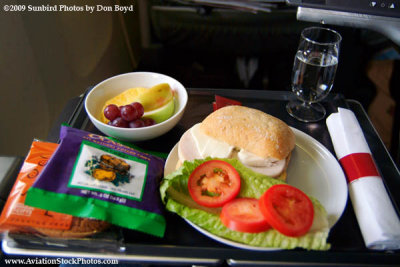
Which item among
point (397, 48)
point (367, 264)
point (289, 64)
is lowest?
point (289, 64)

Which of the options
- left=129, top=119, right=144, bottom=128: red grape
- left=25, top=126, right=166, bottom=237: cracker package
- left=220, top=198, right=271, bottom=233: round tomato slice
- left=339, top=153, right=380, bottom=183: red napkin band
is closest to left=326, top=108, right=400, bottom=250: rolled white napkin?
left=339, top=153, right=380, bottom=183: red napkin band

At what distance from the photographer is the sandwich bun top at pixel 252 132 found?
100cm

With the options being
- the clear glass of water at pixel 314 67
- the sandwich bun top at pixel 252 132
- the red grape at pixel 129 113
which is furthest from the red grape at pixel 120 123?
the clear glass of water at pixel 314 67

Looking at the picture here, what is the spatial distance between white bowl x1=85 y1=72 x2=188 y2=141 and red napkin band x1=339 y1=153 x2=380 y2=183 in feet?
1.90

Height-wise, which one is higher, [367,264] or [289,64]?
[367,264]

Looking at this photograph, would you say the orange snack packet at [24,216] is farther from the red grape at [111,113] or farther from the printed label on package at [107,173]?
the red grape at [111,113]

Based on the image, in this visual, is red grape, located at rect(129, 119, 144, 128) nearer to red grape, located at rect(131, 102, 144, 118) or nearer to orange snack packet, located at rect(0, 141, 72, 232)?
red grape, located at rect(131, 102, 144, 118)

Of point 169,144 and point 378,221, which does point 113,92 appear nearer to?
point 169,144

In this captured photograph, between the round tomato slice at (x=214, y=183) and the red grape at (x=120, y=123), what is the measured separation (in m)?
0.32

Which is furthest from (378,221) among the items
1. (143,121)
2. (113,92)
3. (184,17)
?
(184,17)

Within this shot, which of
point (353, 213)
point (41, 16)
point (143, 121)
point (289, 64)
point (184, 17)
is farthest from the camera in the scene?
point (289, 64)

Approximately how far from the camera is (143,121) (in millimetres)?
1118

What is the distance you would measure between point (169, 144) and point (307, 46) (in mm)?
630

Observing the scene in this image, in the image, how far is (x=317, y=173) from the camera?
104cm
